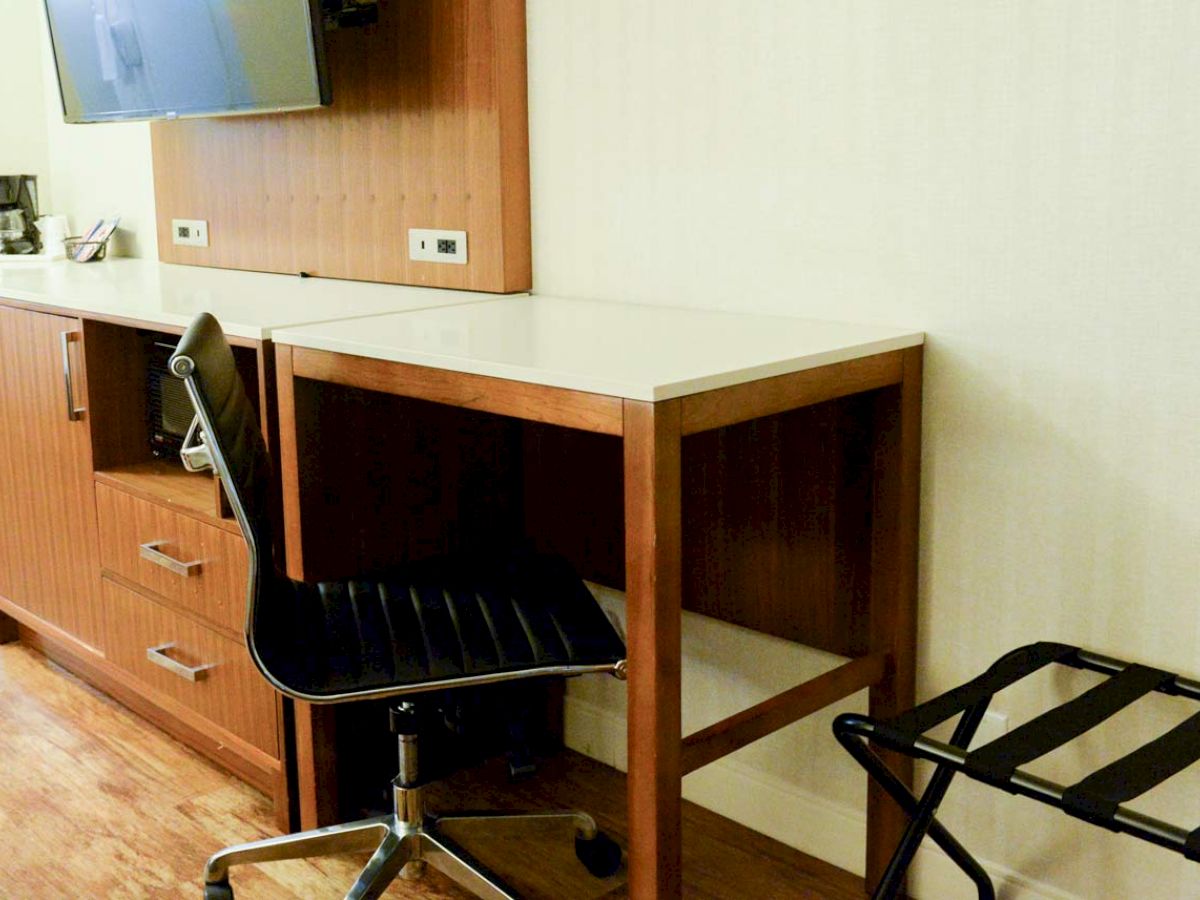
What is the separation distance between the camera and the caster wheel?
205 cm

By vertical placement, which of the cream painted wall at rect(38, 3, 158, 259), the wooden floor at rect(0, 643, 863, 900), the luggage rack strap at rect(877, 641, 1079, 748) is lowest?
the wooden floor at rect(0, 643, 863, 900)

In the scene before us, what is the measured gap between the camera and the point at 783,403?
1600 mm

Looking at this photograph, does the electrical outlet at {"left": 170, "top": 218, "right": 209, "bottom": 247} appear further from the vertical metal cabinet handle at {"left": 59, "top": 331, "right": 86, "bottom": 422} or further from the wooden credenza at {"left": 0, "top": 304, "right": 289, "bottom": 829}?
the vertical metal cabinet handle at {"left": 59, "top": 331, "right": 86, "bottom": 422}

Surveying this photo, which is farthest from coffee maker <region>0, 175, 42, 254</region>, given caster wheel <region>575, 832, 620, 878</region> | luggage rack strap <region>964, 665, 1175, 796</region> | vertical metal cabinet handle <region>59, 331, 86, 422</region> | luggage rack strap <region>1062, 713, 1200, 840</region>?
luggage rack strap <region>1062, 713, 1200, 840</region>

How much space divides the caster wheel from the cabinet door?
115 centimetres

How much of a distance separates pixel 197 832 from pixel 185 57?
5.40ft

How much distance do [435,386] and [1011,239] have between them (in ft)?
2.59

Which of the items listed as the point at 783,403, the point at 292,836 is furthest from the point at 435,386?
the point at 292,836

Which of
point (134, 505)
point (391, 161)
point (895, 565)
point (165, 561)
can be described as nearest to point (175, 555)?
point (165, 561)

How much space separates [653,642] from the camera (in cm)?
148

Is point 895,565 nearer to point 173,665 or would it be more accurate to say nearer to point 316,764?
point 316,764

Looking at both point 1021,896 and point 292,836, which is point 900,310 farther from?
point 292,836

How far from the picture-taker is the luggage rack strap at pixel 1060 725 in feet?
4.50

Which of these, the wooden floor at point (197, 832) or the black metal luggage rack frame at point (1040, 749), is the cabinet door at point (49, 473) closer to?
the wooden floor at point (197, 832)
